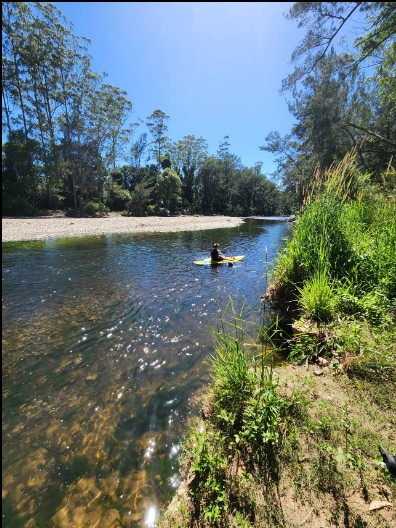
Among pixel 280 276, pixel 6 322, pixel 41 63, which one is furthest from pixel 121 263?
pixel 41 63

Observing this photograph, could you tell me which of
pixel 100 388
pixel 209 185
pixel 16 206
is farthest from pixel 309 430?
pixel 209 185

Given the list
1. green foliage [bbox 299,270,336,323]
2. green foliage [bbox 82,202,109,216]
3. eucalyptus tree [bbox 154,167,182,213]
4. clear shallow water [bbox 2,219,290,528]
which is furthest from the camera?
eucalyptus tree [bbox 154,167,182,213]

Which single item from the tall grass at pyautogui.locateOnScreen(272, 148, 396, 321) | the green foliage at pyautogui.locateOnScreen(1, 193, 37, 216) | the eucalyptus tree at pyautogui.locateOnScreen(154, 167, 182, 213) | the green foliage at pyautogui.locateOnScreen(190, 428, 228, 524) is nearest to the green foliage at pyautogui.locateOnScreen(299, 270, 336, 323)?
the tall grass at pyautogui.locateOnScreen(272, 148, 396, 321)

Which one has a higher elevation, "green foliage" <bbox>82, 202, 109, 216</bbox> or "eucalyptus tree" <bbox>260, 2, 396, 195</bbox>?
"eucalyptus tree" <bbox>260, 2, 396, 195</bbox>

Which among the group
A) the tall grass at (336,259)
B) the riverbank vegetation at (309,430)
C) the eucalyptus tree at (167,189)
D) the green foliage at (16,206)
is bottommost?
the riverbank vegetation at (309,430)

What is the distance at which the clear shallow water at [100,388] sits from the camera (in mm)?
2816

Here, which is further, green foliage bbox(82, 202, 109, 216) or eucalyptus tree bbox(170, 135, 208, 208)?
eucalyptus tree bbox(170, 135, 208, 208)

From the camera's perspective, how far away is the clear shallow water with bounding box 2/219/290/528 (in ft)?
9.24

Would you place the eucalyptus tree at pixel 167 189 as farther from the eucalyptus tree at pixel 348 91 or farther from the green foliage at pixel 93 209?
the eucalyptus tree at pixel 348 91

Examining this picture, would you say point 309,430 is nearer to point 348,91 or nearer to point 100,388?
point 100,388

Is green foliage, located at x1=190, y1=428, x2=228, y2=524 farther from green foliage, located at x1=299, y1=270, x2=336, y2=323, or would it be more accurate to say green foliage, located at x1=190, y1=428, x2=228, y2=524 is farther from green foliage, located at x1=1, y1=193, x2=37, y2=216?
green foliage, located at x1=1, y1=193, x2=37, y2=216

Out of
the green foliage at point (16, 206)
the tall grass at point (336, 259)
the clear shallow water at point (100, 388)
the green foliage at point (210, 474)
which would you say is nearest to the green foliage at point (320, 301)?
the tall grass at point (336, 259)

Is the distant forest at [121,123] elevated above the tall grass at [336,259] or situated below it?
above

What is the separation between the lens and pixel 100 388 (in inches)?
171
